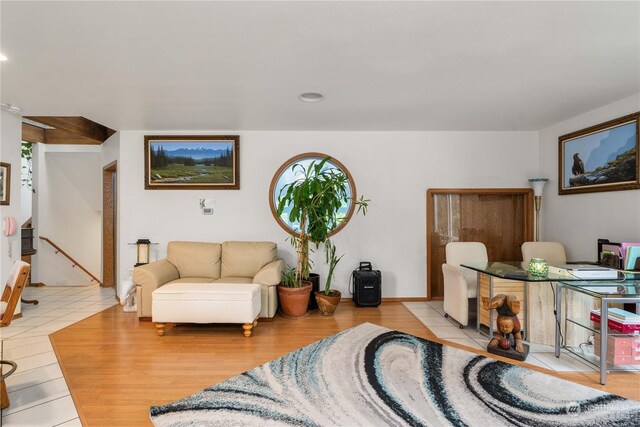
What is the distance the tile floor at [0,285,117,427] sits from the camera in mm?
2074

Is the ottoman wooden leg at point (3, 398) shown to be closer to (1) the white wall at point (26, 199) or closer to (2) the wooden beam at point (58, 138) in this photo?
(2) the wooden beam at point (58, 138)

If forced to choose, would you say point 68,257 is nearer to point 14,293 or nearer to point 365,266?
point 14,293

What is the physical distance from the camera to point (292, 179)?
486cm

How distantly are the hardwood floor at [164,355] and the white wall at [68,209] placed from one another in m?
2.88

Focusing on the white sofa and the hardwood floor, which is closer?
the hardwood floor

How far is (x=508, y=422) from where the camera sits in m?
1.99

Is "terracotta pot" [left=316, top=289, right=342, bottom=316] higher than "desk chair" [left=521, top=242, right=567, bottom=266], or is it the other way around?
"desk chair" [left=521, top=242, right=567, bottom=266]

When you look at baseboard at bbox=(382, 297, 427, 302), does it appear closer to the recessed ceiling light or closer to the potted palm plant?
the potted palm plant

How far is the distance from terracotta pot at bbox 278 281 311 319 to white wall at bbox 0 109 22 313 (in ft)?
10.9

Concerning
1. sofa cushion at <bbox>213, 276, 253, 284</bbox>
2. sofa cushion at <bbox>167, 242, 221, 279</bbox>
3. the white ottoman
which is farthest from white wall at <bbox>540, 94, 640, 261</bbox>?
sofa cushion at <bbox>167, 242, 221, 279</bbox>

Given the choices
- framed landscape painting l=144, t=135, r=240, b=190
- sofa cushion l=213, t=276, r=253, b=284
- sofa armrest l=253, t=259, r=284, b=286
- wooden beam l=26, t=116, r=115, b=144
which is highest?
wooden beam l=26, t=116, r=115, b=144

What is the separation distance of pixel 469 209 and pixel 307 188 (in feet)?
8.74

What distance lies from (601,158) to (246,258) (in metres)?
4.51

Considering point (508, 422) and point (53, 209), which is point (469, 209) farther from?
point (53, 209)
